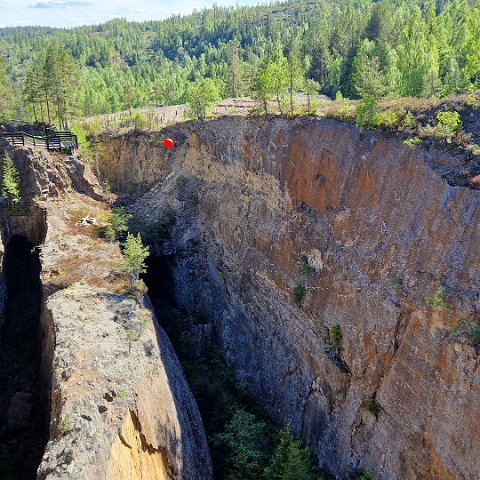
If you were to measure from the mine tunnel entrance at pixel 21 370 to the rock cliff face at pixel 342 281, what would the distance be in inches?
470

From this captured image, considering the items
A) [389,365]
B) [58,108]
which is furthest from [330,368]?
[58,108]

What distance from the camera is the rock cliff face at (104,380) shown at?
18703mm

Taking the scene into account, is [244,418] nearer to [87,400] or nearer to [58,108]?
[87,400]

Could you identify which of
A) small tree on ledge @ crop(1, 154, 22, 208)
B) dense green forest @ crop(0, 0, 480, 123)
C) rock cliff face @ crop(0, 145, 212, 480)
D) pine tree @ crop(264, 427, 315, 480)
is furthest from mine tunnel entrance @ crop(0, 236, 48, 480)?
dense green forest @ crop(0, 0, 480, 123)

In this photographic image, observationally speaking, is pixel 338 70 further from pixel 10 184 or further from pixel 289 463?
pixel 289 463

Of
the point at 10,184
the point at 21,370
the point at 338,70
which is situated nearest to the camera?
the point at 21,370

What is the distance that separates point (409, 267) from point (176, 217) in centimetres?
2583

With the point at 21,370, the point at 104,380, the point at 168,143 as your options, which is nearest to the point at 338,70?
the point at 168,143

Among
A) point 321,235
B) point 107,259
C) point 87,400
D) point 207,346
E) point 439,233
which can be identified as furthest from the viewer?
point 207,346

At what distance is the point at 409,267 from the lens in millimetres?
24094

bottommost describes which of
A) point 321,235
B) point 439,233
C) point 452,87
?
point 321,235

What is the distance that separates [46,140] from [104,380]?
3232cm

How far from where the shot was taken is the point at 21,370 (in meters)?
31.5

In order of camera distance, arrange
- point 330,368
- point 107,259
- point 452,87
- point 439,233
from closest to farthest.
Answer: point 439,233 → point 330,368 → point 107,259 → point 452,87
